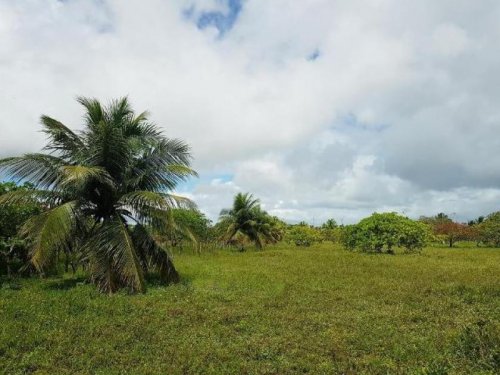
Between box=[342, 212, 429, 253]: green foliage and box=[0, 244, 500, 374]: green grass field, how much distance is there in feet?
53.3

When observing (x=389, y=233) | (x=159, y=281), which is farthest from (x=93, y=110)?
(x=389, y=233)

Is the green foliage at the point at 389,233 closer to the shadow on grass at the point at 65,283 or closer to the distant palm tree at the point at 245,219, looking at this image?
the distant palm tree at the point at 245,219

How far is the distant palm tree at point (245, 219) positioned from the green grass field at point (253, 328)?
21.4 metres

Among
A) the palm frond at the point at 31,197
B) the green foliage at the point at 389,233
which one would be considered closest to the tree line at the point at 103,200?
the palm frond at the point at 31,197

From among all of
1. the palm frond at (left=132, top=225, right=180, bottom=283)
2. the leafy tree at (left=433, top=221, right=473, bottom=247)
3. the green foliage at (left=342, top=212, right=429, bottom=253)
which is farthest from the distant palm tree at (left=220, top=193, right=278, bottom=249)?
the leafy tree at (left=433, top=221, right=473, bottom=247)

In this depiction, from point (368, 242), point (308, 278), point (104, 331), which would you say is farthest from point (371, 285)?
point (368, 242)

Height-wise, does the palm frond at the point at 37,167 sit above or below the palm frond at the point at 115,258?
above

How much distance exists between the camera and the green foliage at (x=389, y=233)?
30344 millimetres

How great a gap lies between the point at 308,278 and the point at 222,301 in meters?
5.21

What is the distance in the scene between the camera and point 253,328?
8.55m

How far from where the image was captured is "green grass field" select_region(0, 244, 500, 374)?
6523mm

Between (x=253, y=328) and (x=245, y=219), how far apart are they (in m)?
27.6

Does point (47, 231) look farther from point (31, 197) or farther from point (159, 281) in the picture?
point (159, 281)

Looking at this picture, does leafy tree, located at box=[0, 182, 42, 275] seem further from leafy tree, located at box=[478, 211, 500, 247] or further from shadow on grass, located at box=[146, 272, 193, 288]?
leafy tree, located at box=[478, 211, 500, 247]
